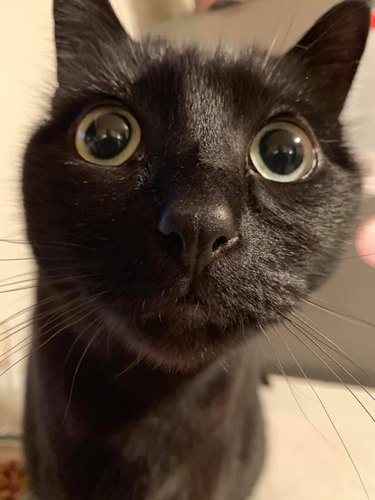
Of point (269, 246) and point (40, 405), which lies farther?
point (40, 405)

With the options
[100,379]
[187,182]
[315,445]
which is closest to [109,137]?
[187,182]

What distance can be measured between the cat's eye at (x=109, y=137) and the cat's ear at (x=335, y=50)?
199mm

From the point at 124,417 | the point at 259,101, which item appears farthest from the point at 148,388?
the point at 259,101

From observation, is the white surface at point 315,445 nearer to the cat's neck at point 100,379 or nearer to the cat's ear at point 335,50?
the cat's neck at point 100,379

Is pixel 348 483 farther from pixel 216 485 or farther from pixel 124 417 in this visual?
pixel 124 417

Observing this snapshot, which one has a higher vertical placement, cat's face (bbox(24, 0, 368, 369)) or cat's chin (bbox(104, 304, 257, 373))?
cat's face (bbox(24, 0, 368, 369))

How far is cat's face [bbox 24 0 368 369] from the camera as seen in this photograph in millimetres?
402

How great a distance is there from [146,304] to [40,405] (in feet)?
0.78

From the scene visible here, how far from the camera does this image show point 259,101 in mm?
485

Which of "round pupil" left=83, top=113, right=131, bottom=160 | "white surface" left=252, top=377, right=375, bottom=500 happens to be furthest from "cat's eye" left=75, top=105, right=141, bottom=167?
"white surface" left=252, top=377, right=375, bottom=500

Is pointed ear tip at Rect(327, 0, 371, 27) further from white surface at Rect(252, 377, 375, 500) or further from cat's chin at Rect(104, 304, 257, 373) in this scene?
white surface at Rect(252, 377, 375, 500)

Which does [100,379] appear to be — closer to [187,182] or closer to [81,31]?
[187,182]

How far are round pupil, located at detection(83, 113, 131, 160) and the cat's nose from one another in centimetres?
11

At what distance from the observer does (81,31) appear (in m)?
0.56
